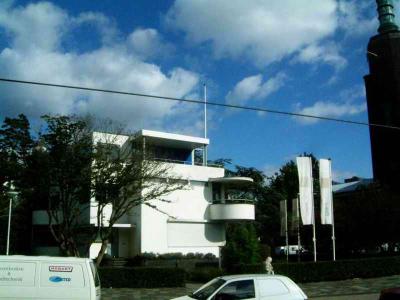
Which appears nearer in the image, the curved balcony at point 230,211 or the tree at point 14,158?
the tree at point 14,158

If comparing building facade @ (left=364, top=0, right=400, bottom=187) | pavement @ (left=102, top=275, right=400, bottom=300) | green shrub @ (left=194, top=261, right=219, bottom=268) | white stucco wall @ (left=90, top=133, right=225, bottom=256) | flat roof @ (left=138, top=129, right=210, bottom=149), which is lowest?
pavement @ (left=102, top=275, right=400, bottom=300)

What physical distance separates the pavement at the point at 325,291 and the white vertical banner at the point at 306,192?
3902 millimetres

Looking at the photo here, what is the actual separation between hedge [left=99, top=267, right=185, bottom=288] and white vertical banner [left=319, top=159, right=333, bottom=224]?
31.3 feet

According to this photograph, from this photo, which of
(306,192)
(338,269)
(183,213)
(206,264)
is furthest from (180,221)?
(338,269)

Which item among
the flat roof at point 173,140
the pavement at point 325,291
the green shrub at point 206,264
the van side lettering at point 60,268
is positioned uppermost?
the flat roof at point 173,140

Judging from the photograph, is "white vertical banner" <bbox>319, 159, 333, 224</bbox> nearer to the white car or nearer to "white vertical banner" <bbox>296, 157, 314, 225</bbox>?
"white vertical banner" <bbox>296, 157, 314, 225</bbox>

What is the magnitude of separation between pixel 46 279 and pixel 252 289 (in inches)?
209

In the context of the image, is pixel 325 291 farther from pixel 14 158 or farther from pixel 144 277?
pixel 14 158

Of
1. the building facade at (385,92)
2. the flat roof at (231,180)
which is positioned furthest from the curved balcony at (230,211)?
the building facade at (385,92)

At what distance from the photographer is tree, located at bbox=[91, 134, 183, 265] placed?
27734 millimetres

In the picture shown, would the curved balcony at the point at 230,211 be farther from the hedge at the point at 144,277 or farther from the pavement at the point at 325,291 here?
the hedge at the point at 144,277

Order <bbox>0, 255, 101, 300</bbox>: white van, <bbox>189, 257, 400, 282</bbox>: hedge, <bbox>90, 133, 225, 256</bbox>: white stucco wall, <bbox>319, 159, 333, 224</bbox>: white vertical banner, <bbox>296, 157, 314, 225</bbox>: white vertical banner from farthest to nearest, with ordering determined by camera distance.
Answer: <bbox>90, 133, 225, 256</bbox>: white stucco wall, <bbox>319, 159, 333, 224</bbox>: white vertical banner, <bbox>296, 157, 314, 225</bbox>: white vertical banner, <bbox>189, 257, 400, 282</bbox>: hedge, <bbox>0, 255, 101, 300</bbox>: white van

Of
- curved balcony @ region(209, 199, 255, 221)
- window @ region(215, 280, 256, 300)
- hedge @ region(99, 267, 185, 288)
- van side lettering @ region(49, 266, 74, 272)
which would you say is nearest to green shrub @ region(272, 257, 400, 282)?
hedge @ region(99, 267, 185, 288)

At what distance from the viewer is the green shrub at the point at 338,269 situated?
26.5m
